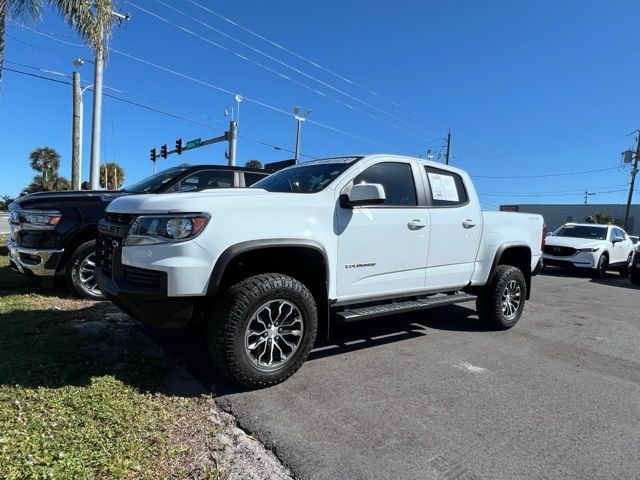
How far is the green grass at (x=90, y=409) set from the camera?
2404 millimetres

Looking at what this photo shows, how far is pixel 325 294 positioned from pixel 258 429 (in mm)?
1286

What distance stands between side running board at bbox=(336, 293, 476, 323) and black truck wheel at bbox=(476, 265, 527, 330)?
0.46 m

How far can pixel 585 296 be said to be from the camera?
368 inches

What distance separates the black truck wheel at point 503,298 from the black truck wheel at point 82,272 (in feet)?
16.2

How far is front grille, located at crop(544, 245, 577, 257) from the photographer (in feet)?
43.5

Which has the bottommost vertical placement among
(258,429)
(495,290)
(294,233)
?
→ (258,429)

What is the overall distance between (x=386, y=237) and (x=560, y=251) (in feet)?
37.2

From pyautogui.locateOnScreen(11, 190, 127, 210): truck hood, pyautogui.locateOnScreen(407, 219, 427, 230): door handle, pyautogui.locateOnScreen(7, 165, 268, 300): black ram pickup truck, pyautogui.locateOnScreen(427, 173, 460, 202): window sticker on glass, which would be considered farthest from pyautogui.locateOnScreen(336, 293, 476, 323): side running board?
pyautogui.locateOnScreen(11, 190, 127, 210): truck hood

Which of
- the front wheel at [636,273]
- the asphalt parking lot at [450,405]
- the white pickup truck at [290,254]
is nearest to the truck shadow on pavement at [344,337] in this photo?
the asphalt parking lot at [450,405]

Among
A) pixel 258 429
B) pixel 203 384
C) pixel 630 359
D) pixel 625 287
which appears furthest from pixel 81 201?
pixel 625 287

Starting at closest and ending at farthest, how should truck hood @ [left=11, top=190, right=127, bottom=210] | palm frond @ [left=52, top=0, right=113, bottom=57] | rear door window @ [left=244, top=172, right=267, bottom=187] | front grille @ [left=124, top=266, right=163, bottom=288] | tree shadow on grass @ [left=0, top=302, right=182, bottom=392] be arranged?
front grille @ [left=124, top=266, right=163, bottom=288] → tree shadow on grass @ [left=0, top=302, right=182, bottom=392] → truck hood @ [left=11, top=190, right=127, bottom=210] → rear door window @ [left=244, top=172, right=267, bottom=187] → palm frond @ [left=52, top=0, right=113, bottom=57]

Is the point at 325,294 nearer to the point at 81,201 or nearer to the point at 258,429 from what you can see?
the point at 258,429

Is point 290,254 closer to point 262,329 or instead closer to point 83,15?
point 262,329

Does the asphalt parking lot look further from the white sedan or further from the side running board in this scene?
the white sedan
